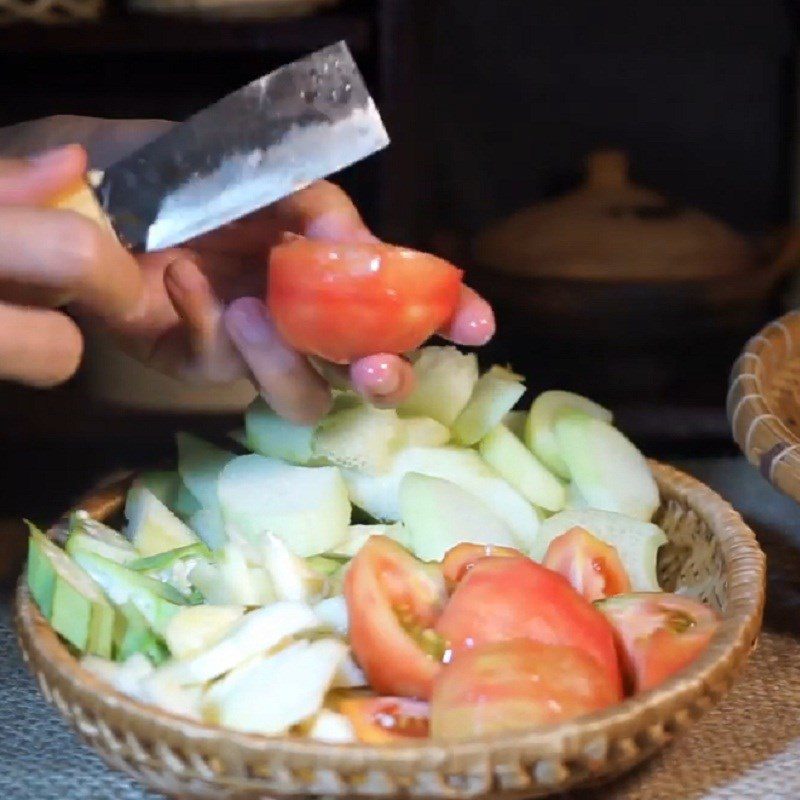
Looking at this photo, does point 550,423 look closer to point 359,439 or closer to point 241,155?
point 359,439

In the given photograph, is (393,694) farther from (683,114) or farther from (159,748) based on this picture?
(683,114)

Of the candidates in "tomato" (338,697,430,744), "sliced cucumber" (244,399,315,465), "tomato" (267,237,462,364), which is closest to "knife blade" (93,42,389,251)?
"tomato" (267,237,462,364)

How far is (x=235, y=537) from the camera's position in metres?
0.60

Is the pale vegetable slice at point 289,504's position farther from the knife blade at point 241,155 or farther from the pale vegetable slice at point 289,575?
the knife blade at point 241,155

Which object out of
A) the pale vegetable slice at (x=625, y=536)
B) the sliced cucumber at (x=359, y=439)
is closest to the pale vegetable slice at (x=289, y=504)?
the sliced cucumber at (x=359, y=439)

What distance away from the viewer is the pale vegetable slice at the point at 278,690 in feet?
1.50

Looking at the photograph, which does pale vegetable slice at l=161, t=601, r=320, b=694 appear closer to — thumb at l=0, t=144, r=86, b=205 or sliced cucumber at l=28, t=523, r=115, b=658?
sliced cucumber at l=28, t=523, r=115, b=658

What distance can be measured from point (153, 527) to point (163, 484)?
0.23 feet

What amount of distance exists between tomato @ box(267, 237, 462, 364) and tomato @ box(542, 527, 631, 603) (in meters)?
0.14

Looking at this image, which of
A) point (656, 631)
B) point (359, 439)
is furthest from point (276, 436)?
point (656, 631)

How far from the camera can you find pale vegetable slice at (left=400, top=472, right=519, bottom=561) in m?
0.62

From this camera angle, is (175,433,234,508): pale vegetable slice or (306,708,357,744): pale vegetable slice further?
(175,433,234,508): pale vegetable slice

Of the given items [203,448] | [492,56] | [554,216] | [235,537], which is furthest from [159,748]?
[492,56]

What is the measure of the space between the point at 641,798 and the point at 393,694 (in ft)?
0.47
